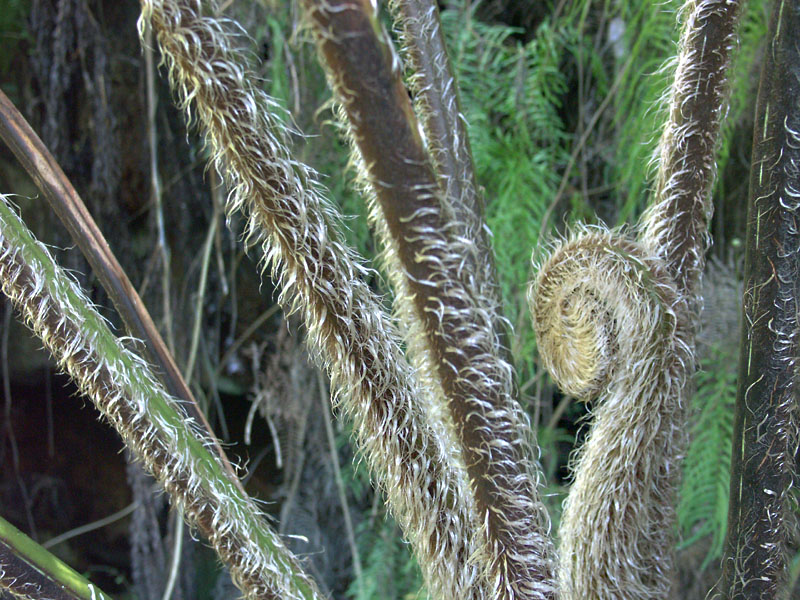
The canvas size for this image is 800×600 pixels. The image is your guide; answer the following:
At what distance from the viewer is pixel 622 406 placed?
0.30 meters

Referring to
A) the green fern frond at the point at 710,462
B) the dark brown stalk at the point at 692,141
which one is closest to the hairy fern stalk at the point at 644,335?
the dark brown stalk at the point at 692,141

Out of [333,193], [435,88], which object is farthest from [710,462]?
[435,88]

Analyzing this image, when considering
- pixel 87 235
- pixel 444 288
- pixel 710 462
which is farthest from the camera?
pixel 710 462

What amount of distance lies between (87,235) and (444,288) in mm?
180

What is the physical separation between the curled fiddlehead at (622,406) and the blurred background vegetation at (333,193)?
0.42 metres

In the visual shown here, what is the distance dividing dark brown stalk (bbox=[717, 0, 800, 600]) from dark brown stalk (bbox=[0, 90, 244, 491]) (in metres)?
0.22

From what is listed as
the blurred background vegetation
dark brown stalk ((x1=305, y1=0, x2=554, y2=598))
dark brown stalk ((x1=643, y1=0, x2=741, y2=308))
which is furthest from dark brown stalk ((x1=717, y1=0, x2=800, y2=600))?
the blurred background vegetation

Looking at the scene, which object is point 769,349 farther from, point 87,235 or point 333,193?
point 333,193

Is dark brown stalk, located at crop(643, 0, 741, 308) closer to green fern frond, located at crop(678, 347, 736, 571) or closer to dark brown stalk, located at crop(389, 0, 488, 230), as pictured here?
dark brown stalk, located at crop(389, 0, 488, 230)

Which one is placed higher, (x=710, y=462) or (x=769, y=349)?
(x=769, y=349)

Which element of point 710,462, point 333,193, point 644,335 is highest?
point 644,335

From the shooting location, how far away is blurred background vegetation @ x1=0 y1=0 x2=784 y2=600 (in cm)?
81

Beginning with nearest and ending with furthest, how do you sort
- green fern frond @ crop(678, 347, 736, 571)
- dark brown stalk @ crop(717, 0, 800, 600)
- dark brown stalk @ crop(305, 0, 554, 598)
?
dark brown stalk @ crop(305, 0, 554, 598) → dark brown stalk @ crop(717, 0, 800, 600) → green fern frond @ crop(678, 347, 736, 571)

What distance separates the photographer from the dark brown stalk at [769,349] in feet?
0.88
